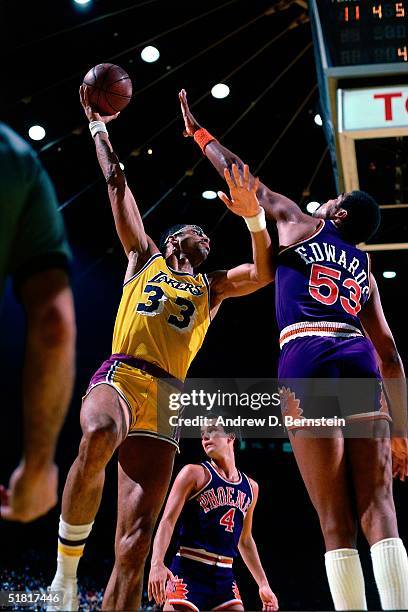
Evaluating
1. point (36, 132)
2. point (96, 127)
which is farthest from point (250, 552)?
point (36, 132)

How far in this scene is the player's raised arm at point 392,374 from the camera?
409cm

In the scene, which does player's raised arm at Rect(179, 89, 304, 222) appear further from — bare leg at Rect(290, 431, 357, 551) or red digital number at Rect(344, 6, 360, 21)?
red digital number at Rect(344, 6, 360, 21)

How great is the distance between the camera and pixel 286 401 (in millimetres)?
3998

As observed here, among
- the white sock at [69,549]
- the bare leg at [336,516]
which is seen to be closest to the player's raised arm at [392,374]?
the bare leg at [336,516]

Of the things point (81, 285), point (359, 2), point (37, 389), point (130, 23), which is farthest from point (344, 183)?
point (37, 389)

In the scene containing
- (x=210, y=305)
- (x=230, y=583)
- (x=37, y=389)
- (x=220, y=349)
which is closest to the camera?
(x=37, y=389)

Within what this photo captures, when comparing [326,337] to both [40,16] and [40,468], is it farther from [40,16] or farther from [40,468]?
[40,16]

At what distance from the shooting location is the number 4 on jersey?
5.98m

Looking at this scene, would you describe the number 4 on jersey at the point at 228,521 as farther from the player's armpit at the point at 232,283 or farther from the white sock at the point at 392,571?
the white sock at the point at 392,571

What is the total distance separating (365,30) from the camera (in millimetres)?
6234

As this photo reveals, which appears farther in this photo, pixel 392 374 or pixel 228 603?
pixel 228 603

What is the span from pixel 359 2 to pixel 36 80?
Result: 3852mm

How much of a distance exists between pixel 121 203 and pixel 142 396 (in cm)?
126

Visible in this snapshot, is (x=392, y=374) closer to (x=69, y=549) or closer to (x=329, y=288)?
(x=329, y=288)
